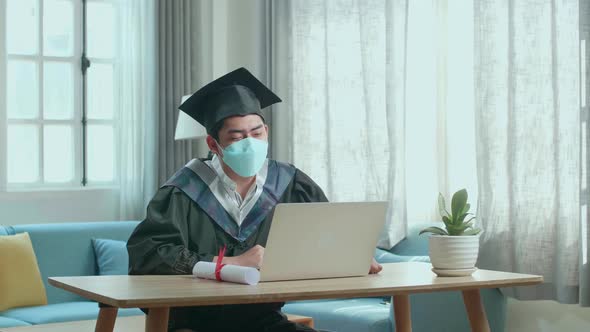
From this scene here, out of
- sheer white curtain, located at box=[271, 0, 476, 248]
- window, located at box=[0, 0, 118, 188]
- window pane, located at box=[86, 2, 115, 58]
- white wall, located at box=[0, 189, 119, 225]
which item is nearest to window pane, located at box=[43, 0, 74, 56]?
window, located at box=[0, 0, 118, 188]

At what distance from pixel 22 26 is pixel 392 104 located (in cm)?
210

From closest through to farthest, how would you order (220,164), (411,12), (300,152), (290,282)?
(290,282) → (220,164) → (411,12) → (300,152)

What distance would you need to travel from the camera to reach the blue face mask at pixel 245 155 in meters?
2.62

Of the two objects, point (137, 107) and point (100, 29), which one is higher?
point (100, 29)

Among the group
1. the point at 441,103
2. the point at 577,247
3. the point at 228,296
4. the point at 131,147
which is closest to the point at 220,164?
the point at 228,296

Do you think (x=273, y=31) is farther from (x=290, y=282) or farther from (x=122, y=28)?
(x=290, y=282)

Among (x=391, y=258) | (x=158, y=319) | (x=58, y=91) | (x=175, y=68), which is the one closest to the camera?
(x=158, y=319)

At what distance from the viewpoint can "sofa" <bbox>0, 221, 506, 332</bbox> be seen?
13.2 ft

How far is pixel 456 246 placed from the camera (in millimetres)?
2367

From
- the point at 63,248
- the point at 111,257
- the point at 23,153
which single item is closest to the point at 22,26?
the point at 23,153

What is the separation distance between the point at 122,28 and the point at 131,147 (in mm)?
693

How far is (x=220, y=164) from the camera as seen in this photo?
9.00 feet

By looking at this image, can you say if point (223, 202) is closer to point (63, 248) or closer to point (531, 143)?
point (531, 143)

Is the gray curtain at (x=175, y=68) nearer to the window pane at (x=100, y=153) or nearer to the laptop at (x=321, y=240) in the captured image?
the window pane at (x=100, y=153)
